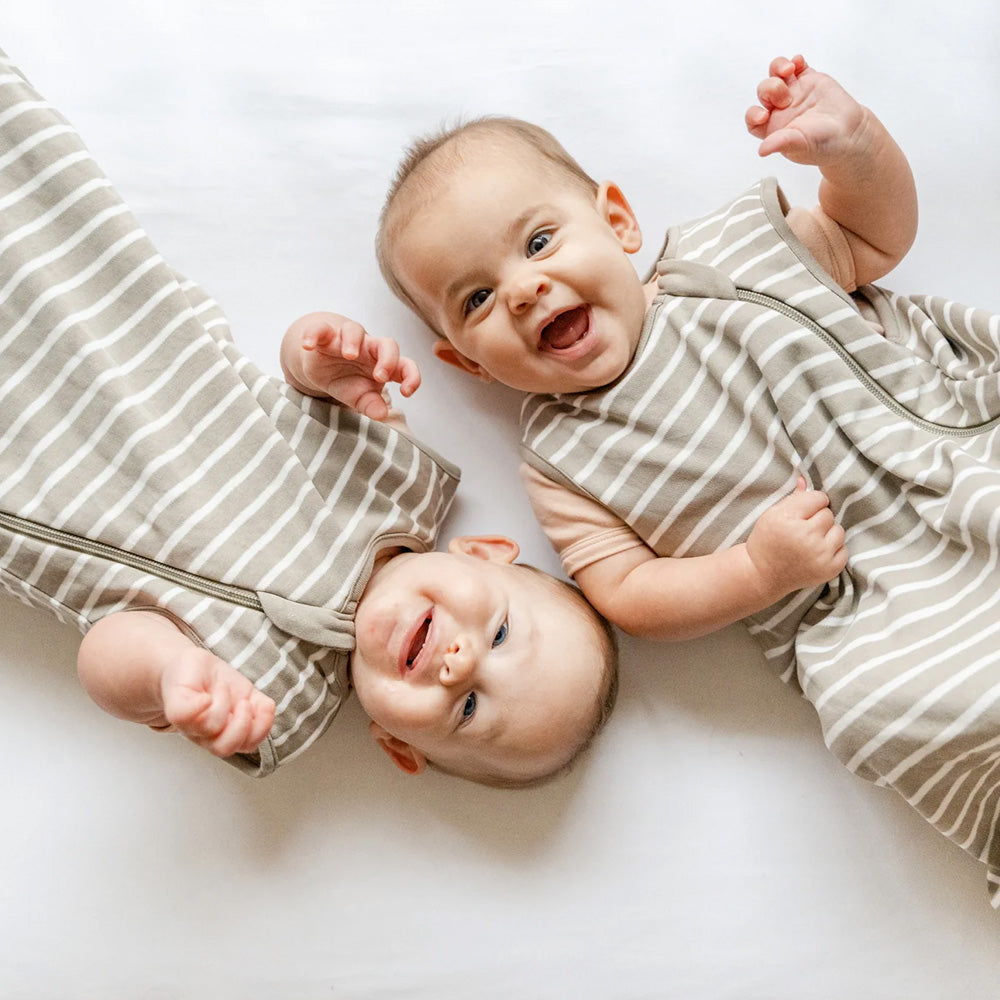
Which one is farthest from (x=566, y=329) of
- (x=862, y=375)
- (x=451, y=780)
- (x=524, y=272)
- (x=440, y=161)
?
→ (x=451, y=780)

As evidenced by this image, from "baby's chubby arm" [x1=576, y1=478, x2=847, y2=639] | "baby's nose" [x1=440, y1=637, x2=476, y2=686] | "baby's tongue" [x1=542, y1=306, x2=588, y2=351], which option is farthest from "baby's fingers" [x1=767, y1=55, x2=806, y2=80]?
"baby's nose" [x1=440, y1=637, x2=476, y2=686]

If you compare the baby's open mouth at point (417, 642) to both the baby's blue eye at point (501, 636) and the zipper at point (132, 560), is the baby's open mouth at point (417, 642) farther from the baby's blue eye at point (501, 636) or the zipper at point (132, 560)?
the zipper at point (132, 560)

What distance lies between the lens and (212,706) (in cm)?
92

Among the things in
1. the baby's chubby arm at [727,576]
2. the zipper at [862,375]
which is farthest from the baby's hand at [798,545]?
the zipper at [862,375]

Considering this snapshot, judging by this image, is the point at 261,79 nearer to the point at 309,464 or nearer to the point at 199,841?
the point at 309,464

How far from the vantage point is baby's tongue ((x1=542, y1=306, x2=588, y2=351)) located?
1128 mm

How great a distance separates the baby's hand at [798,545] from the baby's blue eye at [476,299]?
39 centimetres

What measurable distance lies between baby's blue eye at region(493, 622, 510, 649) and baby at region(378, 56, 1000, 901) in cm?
15

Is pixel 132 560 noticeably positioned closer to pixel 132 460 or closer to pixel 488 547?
pixel 132 460

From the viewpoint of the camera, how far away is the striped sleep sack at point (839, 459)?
41.3 inches

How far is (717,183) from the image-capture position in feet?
4.27

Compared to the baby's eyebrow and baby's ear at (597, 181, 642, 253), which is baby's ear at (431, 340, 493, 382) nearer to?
the baby's eyebrow

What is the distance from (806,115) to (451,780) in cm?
87

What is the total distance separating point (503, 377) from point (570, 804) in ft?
1.71
